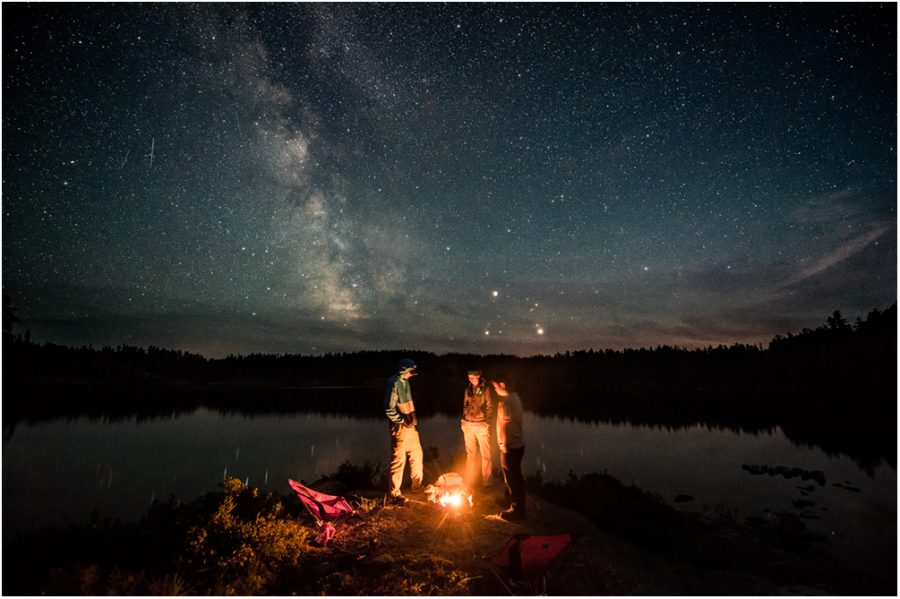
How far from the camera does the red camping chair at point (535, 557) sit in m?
5.83

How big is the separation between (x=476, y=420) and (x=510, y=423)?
1.54m

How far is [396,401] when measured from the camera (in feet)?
30.1

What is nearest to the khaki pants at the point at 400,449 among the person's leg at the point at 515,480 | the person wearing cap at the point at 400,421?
the person wearing cap at the point at 400,421

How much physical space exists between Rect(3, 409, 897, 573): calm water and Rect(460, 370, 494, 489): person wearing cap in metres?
6.34

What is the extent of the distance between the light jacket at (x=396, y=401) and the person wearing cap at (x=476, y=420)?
146 centimetres

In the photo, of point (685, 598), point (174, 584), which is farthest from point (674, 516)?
point (174, 584)

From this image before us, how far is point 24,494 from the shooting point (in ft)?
51.0

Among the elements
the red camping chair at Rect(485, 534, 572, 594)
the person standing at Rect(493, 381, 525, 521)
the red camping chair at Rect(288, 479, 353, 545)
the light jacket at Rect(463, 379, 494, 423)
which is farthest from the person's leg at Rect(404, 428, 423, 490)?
the red camping chair at Rect(485, 534, 572, 594)

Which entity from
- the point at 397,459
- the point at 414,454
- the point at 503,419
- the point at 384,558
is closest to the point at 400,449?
the point at 397,459

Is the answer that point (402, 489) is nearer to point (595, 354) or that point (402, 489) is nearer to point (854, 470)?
point (854, 470)

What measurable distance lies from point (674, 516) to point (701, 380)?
8865 cm

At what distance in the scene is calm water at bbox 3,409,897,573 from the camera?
13938 millimetres

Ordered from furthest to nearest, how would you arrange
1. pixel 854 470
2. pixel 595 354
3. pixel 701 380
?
pixel 595 354 < pixel 701 380 < pixel 854 470

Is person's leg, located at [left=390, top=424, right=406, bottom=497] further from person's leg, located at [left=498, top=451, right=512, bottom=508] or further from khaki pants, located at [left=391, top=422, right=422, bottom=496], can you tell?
person's leg, located at [left=498, top=451, right=512, bottom=508]
